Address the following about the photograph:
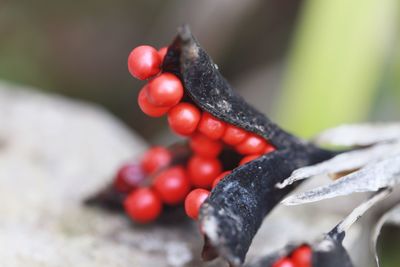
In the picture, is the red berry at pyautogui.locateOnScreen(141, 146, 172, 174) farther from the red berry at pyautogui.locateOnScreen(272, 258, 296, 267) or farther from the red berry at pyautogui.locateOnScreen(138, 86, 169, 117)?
the red berry at pyautogui.locateOnScreen(272, 258, 296, 267)

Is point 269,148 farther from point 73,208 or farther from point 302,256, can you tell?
point 73,208

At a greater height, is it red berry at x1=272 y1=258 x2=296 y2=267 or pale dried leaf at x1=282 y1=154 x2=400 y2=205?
pale dried leaf at x1=282 y1=154 x2=400 y2=205

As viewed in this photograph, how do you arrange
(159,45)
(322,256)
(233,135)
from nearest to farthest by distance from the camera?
(322,256) → (233,135) → (159,45)

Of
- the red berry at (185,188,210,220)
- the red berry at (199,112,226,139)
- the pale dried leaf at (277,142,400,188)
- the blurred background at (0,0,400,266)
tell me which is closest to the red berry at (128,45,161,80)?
the red berry at (199,112,226,139)

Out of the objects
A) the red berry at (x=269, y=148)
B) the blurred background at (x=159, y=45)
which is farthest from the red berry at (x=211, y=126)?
the blurred background at (x=159, y=45)

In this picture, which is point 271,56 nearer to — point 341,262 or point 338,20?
point 338,20

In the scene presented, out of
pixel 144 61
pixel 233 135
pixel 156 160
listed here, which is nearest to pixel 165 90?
pixel 144 61
